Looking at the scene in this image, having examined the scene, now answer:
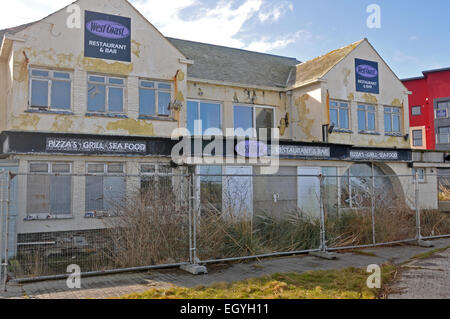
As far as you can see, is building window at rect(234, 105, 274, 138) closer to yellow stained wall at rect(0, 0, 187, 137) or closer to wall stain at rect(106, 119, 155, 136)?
yellow stained wall at rect(0, 0, 187, 137)

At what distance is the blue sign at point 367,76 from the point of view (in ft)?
70.9

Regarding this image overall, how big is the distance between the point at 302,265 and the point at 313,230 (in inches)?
84.6

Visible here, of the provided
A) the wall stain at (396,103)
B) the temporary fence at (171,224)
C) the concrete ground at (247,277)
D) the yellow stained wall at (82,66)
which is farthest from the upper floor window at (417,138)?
the concrete ground at (247,277)

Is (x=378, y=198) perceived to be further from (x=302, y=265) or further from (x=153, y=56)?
(x=153, y=56)

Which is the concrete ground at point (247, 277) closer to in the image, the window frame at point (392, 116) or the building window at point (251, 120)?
the building window at point (251, 120)

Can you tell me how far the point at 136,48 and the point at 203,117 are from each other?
4556 mm

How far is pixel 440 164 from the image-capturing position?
24594mm

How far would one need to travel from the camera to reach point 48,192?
13859 mm

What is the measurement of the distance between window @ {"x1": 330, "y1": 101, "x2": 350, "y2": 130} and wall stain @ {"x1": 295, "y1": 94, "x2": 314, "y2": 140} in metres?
1.12

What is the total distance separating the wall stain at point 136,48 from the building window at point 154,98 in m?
1.07

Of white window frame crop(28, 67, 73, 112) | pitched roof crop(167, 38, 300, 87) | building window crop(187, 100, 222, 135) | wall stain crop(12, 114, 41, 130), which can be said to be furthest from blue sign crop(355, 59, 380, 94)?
wall stain crop(12, 114, 41, 130)

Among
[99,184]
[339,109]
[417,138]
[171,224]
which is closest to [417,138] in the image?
[417,138]

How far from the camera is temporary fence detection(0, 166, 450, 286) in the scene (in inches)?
362

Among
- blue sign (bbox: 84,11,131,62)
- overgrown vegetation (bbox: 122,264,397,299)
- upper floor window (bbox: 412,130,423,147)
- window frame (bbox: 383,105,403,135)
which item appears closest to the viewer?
overgrown vegetation (bbox: 122,264,397,299)
